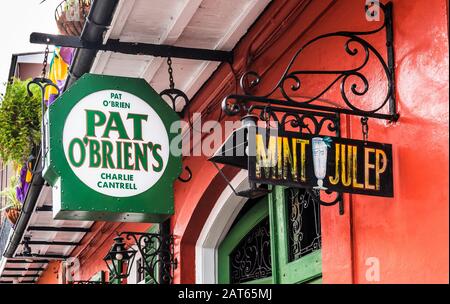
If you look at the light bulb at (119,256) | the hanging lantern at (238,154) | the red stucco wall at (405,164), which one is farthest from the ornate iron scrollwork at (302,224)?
the light bulb at (119,256)

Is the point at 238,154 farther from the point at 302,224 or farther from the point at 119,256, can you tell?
the point at 119,256

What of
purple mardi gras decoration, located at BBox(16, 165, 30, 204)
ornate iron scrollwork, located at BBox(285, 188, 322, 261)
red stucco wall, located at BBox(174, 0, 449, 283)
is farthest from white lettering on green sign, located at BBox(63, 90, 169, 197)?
purple mardi gras decoration, located at BBox(16, 165, 30, 204)

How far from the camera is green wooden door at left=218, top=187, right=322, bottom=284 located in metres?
6.04

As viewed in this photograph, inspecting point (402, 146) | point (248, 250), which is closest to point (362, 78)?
point (402, 146)

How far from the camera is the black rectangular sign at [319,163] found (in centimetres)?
418

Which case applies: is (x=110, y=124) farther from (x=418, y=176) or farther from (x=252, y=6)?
(x=418, y=176)

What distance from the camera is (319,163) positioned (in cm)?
432

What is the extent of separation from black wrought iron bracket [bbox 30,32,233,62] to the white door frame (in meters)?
1.31

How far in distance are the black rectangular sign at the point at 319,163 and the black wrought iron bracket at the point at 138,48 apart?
7.55ft

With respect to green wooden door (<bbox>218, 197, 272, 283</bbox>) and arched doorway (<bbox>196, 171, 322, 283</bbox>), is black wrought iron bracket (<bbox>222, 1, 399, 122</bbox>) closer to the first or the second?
arched doorway (<bbox>196, 171, 322, 283</bbox>)

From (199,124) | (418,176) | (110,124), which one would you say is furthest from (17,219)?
(418,176)

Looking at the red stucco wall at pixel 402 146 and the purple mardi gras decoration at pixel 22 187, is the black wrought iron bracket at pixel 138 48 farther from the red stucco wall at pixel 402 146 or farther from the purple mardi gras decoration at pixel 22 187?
the purple mardi gras decoration at pixel 22 187
